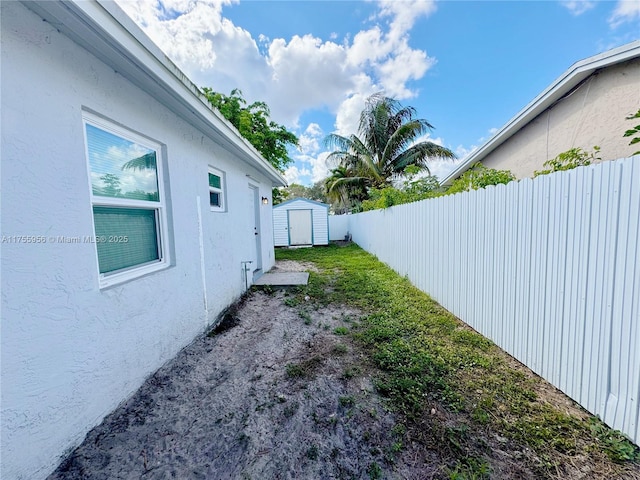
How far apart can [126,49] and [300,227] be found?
12389 millimetres

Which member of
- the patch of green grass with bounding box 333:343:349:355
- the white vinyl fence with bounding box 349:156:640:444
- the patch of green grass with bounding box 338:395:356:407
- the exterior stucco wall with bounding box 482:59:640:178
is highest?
the exterior stucco wall with bounding box 482:59:640:178

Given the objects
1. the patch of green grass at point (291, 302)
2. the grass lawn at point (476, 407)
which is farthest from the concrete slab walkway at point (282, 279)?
the grass lawn at point (476, 407)

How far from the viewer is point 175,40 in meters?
5.44

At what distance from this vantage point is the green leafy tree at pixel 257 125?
1278 cm

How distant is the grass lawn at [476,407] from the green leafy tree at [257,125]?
12.2m

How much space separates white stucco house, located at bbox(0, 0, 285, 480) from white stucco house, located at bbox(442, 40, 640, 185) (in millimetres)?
7002

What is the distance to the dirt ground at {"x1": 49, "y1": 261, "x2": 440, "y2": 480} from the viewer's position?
5.24 feet

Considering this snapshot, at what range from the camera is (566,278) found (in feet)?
6.77

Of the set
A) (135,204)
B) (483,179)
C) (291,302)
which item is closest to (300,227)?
(291,302)

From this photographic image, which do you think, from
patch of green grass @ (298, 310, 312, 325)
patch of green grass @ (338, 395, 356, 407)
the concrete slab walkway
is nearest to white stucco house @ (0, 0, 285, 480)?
patch of green grass @ (298, 310, 312, 325)

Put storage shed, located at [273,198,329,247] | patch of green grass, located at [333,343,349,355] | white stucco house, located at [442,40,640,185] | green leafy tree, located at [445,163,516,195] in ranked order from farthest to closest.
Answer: storage shed, located at [273,198,329,247]
white stucco house, located at [442,40,640,185]
green leafy tree, located at [445,163,516,195]
patch of green grass, located at [333,343,349,355]

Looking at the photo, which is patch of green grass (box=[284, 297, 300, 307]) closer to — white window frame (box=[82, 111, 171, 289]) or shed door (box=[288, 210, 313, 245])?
white window frame (box=[82, 111, 171, 289])

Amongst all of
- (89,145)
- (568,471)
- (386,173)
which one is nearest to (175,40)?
(89,145)

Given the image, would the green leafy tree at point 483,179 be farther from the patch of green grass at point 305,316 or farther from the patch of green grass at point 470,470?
the patch of green grass at point 470,470
